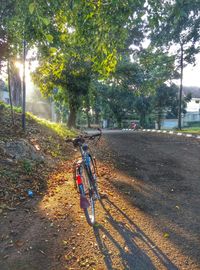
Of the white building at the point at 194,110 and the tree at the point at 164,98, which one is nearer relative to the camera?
the tree at the point at 164,98

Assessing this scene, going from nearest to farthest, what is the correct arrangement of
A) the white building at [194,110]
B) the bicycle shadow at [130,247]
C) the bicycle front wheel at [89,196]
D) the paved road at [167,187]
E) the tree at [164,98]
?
the bicycle shadow at [130,247] < the paved road at [167,187] < the bicycle front wheel at [89,196] < the tree at [164,98] < the white building at [194,110]

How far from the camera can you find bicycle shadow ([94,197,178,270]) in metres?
3.64

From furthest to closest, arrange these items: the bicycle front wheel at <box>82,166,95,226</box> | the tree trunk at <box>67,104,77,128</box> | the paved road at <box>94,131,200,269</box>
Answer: the tree trunk at <box>67,104,77,128</box> → the bicycle front wheel at <box>82,166,95,226</box> → the paved road at <box>94,131,200,269</box>

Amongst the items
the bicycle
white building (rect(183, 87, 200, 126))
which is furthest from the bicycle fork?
white building (rect(183, 87, 200, 126))

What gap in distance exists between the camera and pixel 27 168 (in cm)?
Result: 713

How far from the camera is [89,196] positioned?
5074mm

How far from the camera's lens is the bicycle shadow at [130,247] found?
3641 mm

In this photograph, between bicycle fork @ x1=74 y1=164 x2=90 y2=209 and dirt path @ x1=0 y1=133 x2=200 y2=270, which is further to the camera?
bicycle fork @ x1=74 y1=164 x2=90 y2=209

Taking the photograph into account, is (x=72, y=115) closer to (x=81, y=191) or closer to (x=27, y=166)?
(x=27, y=166)

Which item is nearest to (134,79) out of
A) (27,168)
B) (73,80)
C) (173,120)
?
(73,80)

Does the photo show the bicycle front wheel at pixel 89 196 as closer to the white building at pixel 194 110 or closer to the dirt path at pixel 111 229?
the dirt path at pixel 111 229

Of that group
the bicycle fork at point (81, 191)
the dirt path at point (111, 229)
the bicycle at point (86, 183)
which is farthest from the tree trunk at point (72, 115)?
the bicycle fork at point (81, 191)

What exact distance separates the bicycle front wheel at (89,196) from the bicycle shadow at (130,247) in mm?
194

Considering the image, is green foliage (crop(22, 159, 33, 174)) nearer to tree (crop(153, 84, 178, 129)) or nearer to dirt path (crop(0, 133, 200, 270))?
dirt path (crop(0, 133, 200, 270))
